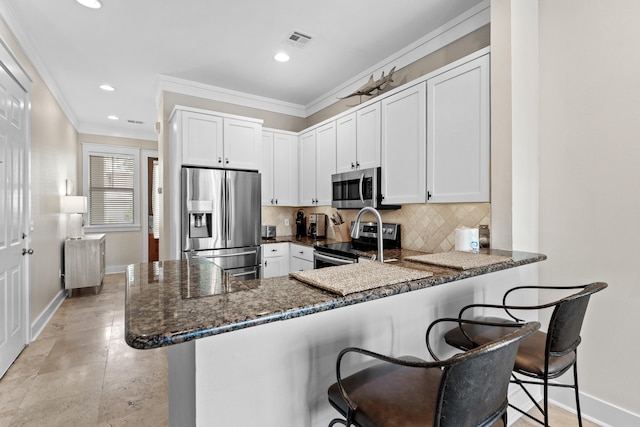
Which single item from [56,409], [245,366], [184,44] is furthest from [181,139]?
[245,366]

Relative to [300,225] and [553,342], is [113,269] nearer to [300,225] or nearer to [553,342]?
[300,225]

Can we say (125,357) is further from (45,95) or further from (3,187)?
(45,95)

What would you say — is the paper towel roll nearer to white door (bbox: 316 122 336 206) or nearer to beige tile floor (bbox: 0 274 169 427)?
white door (bbox: 316 122 336 206)

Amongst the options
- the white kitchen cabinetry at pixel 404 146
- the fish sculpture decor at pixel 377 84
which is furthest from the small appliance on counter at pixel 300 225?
the fish sculpture decor at pixel 377 84

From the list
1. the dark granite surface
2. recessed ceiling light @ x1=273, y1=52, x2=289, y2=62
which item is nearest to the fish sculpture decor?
recessed ceiling light @ x1=273, y1=52, x2=289, y2=62

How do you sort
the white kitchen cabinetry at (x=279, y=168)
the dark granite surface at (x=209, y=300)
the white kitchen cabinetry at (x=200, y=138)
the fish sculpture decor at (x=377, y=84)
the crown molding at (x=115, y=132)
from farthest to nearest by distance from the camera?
the crown molding at (x=115, y=132) < the white kitchen cabinetry at (x=279, y=168) < the white kitchen cabinetry at (x=200, y=138) < the fish sculpture decor at (x=377, y=84) < the dark granite surface at (x=209, y=300)

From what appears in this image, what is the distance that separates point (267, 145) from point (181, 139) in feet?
3.67

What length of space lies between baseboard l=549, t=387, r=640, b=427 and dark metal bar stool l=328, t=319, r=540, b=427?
1.49 meters

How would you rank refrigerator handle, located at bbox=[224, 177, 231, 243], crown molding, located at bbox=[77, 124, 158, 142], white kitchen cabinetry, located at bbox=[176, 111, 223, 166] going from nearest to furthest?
white kitchen cabinetry, located at bbox=[176, 111, 223, 166] < refrigerator handle, located at bbox=[224, 177, 231, 243] < crown molding, located at bbox=[77, 124, 158, 142]

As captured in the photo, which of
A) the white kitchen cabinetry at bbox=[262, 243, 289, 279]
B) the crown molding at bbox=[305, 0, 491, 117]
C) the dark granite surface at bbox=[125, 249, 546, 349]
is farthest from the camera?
the white kitchen cabinetry at bbox=[262, 243, 289, 279]

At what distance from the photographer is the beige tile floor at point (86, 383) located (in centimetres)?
202

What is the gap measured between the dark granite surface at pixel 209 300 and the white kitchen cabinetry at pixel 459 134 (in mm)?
936

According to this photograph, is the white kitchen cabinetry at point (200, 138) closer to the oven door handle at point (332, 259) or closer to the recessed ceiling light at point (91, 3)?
the recessed ceiling light at point (91, 3)

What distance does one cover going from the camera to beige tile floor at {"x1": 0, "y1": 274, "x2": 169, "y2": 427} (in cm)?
204
